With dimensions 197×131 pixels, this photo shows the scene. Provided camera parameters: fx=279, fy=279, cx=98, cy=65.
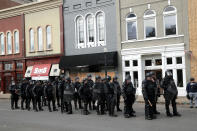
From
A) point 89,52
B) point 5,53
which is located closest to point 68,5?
point 89,52

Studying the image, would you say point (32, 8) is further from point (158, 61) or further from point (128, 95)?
point (128, 95)

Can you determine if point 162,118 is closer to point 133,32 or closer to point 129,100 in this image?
point 129,100

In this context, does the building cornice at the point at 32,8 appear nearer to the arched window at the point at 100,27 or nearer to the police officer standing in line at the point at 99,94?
the arched window at the point at 100,27

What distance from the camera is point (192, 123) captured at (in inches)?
396

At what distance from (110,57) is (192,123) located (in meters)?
12.6

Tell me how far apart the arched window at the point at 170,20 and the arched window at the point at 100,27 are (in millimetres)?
5429

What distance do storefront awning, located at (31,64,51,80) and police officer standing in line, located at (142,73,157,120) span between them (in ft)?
52.7

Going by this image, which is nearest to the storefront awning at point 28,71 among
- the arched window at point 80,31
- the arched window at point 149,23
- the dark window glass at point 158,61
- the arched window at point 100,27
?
the arched window at point 80,31

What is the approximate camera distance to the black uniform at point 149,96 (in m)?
11.2

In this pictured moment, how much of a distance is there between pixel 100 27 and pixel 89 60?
306 cm

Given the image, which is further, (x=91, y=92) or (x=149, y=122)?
(x=91, y=92)

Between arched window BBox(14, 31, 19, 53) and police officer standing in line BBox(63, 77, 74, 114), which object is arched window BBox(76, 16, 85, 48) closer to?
arched window BBox(14, 31, 19, 53)

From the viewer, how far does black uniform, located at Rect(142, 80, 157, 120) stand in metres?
11.2

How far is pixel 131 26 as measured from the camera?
2248 centimetres
